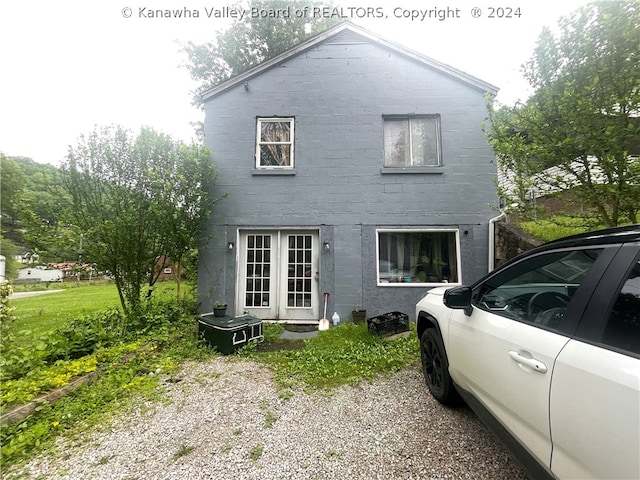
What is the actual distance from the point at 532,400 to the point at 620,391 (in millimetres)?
525

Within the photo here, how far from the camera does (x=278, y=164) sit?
21.9 ft

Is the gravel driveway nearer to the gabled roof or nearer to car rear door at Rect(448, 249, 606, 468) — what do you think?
car rear door at Rect(448, 249, 606, 468)

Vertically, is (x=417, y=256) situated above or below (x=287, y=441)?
above

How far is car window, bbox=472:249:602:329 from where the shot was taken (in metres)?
1.64

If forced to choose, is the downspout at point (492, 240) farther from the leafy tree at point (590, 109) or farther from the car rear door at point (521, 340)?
the car rear door at point (521, 340)

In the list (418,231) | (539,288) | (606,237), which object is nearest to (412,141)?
(418,231)

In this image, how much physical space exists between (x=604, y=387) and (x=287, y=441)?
2.41 m

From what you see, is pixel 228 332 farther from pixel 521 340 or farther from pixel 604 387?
pixel 604 387

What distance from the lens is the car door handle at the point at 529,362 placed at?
1.46m

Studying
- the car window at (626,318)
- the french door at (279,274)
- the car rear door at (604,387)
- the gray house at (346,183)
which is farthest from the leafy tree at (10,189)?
the car window at (626,318)

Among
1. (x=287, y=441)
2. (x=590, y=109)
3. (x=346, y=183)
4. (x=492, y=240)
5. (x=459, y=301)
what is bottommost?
(x=287, y=441)

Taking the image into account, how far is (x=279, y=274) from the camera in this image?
254 inches

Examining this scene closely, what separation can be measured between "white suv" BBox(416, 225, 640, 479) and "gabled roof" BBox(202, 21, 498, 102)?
20.5 feet

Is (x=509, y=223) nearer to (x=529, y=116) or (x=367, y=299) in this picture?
(x=529, y=116)
